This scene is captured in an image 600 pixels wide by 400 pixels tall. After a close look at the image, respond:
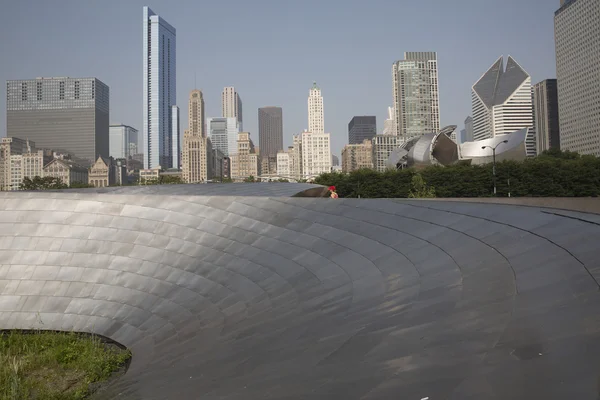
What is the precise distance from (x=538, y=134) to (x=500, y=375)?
21108 centimetres

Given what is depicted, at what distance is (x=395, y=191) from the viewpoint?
5219cm

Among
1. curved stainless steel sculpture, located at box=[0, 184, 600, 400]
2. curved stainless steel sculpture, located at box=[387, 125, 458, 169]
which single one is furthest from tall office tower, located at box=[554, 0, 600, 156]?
curved stainless steel sculpture, located at box=[0, 184, 600, 400]

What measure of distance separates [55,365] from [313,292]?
453 cm

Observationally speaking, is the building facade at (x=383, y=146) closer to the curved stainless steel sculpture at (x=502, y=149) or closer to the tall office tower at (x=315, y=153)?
the tall office tower at (x=315, y=153)

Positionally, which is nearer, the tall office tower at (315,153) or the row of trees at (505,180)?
the row of trees at (505,180)

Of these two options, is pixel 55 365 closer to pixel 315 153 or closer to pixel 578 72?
pixel 578 72

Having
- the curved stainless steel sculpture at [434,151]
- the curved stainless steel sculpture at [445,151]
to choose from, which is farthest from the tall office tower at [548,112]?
the curved stainless steel sculpture at [434,151]

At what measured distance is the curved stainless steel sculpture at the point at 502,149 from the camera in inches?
2522

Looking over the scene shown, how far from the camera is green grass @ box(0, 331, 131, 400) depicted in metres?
6.39

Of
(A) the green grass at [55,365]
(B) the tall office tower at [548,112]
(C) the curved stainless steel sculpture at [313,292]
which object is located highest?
(B) the tall office tower at [548,112]

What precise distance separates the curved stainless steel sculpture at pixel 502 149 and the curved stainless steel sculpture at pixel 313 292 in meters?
55.5

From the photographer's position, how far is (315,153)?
18212cm

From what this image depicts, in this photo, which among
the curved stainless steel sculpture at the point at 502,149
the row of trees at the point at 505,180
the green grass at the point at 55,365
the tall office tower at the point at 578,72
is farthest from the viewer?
the tall office tower at the point at 578,72

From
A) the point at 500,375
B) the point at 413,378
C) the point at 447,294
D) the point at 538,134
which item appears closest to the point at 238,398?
the point at 413,378
